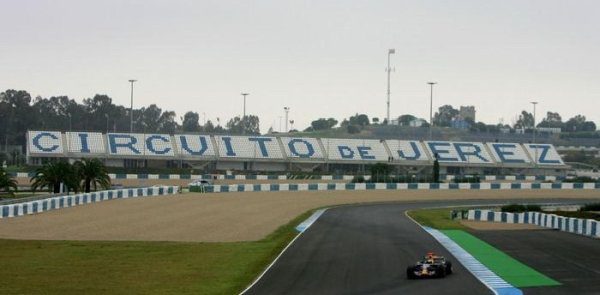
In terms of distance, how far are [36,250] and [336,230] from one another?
Result: 19214mm

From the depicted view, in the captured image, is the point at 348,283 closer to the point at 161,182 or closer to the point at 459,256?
the point at 459,256

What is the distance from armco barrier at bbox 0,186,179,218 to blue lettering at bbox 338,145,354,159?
212ft

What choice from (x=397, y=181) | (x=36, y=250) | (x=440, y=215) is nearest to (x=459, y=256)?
(x=36, y=250)

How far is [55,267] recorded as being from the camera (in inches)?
1334

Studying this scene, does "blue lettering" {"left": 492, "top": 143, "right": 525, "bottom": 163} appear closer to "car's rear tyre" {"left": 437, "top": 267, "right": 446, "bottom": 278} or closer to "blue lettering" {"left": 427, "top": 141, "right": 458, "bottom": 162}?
"blue lettering" {"left": 427, "top": 141, "right": 458, "bottom": 162}

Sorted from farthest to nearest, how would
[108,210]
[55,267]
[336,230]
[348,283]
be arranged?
[108,210], [336,230], [55,267], [348,283]

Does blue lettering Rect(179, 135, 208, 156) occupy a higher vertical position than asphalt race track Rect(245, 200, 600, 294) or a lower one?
higher

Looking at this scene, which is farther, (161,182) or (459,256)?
(161,182)

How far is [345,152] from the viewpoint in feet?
521

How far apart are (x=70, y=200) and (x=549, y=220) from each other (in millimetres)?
37420

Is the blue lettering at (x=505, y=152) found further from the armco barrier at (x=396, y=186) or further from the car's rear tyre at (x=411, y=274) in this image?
the car's rear tyre at (x=411, y=274)

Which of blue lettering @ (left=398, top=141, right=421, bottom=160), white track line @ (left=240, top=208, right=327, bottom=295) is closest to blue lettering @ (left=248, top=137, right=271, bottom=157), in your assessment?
blue lettering @ (left=398, top=141, right=421, bottom=160)

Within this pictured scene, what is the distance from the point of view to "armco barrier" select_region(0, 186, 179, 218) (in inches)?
2301

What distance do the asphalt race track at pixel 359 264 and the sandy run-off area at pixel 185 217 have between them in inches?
216
